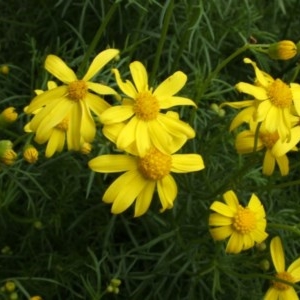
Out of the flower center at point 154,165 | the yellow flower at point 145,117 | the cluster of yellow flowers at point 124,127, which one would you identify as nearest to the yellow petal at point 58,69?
the cluster of yellow flowers at point 124,127

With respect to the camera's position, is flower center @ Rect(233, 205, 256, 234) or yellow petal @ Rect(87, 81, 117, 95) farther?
flower center @ Rect(233, 205, 256, 234)

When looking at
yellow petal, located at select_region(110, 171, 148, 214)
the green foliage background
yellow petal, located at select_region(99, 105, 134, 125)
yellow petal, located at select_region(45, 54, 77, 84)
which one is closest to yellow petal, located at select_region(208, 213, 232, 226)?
the green foliage background

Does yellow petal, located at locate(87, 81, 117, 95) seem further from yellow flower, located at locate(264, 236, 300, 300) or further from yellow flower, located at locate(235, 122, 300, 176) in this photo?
yellow flower, located at locate(264, 236, 300, 300)

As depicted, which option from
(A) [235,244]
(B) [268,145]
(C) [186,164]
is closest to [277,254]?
(A) [235,244]

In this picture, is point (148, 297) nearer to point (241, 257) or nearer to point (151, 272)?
point (151, 272)

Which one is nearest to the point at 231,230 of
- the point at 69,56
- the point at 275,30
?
the point at 69,56

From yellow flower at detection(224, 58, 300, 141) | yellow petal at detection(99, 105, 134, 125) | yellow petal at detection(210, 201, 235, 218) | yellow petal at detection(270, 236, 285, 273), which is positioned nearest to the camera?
yellow petal at detection(99, 105, 134, 125)
